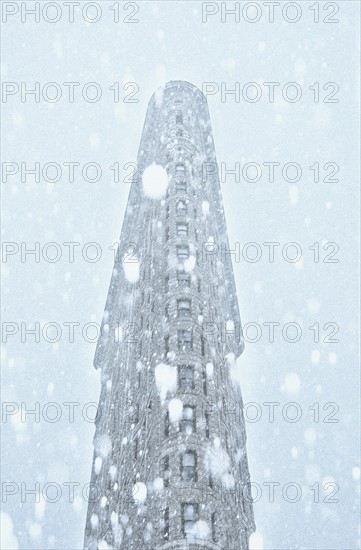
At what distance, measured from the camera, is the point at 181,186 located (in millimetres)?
60656

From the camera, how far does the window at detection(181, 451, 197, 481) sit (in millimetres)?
36375

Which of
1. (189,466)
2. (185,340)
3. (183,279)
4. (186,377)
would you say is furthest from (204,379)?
(183,279)

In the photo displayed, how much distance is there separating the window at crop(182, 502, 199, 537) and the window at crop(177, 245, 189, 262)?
73.5 feet

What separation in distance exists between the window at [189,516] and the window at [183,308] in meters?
15.3

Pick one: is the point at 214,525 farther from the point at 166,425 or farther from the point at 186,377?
the point at 186,377

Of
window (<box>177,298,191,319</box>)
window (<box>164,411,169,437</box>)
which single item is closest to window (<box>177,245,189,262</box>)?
window (<box>177,298,191,319</box>)

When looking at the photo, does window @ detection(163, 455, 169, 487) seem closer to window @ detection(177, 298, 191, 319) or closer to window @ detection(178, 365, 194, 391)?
window @ detection(178, 365, 194, 391)

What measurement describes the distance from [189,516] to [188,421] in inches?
253

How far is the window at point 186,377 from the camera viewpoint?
41.4 m

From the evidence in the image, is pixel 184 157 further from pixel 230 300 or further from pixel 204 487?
pixel 204 487

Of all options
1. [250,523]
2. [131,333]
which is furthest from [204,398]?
[131,333]

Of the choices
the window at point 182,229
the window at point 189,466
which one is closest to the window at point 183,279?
the window at point 182,229

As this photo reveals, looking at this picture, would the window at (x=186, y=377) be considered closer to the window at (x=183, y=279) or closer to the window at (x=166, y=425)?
the window at (x=166, y=425)

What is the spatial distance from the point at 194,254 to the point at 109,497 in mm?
21462
